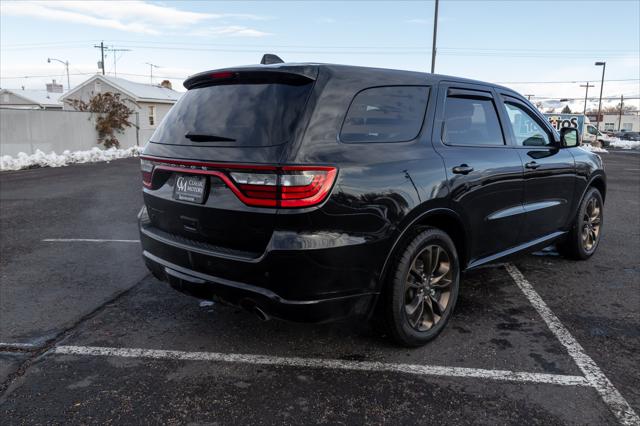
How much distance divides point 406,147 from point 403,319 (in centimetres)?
111

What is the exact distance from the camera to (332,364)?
10.8ft

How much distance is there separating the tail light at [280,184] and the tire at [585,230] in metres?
3.80

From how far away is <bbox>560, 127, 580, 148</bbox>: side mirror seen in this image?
4.99 m

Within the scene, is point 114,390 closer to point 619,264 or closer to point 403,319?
point 403,319

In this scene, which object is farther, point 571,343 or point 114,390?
point 571,343

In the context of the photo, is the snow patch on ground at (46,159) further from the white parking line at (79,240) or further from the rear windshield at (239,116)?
the rear windshield at (239,116)

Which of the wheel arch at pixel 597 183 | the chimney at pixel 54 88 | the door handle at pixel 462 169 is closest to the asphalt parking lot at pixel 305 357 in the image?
the wheel arch at pixel 597 183

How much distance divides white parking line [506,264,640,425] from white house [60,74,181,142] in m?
32.4

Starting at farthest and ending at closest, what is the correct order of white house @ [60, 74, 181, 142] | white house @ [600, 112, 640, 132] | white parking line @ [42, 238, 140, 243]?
white house @ [600, 112, 640, 132] < white house @ [60, 74, 181, 142] < white parking line @ [42, 238, 140, 243]

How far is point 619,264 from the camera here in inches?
223

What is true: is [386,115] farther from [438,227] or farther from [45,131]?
[45,131]

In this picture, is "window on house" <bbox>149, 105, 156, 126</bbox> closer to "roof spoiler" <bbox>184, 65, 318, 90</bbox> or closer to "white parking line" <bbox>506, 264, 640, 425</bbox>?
"roof spoiler" <bbox>184, 65, 318, 90</bbox>

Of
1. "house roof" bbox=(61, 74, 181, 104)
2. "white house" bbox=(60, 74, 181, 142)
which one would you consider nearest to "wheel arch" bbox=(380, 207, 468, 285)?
"white house" bbox=(60, 74, 181, 142)

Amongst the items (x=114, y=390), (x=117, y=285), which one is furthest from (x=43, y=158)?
(x=114, y=390)
